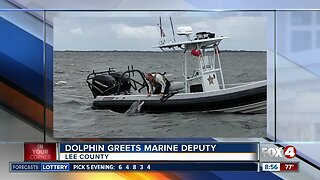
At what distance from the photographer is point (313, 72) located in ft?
7.97

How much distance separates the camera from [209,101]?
248 cm

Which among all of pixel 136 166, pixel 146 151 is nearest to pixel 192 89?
pixel 146 151

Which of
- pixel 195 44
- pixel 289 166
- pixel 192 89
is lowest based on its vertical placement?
pixel 289 166

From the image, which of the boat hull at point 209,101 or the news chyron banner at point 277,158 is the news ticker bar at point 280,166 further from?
the boat hull at point 209,101

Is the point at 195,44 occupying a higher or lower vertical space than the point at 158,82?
higher

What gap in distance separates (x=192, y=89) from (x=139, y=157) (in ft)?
1.71

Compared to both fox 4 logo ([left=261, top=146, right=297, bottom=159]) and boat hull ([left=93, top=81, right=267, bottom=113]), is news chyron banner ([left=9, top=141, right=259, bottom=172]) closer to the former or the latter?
fox 4 logo ([left=261, top=146, right=297, bottom=159])

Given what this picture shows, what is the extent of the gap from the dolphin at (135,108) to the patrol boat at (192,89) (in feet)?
0.06

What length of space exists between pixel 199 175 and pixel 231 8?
40.3 inches

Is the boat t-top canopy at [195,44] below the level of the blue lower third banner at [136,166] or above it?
above

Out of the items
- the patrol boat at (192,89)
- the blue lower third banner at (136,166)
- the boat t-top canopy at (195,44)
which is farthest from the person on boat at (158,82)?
the blue lower third banner at (136,166)

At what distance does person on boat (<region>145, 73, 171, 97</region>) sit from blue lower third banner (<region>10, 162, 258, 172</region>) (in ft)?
1.46

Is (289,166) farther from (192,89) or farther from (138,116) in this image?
(138,116)

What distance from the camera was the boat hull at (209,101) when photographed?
2.47m
